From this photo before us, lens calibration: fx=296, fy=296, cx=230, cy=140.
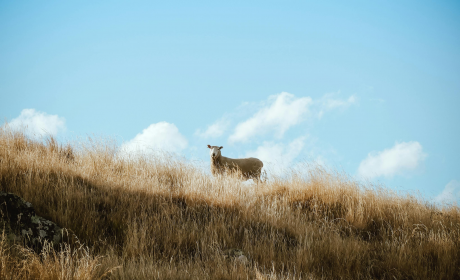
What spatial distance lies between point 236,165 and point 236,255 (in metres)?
6.16

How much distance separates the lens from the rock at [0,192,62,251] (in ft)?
11.4

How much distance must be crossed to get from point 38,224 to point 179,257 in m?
1.80

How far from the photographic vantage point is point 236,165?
10008mm

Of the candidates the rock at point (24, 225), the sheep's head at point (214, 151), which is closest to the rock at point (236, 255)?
the rock at point (24, 225)

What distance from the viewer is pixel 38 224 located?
3.70 m

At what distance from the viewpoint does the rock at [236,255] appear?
3.67 meters

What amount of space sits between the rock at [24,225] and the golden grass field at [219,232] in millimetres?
202

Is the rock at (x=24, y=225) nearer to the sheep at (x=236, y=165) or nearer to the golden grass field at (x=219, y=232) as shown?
the golden grass field at (x=219, y=232)

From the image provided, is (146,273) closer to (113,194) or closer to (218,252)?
(218,252)

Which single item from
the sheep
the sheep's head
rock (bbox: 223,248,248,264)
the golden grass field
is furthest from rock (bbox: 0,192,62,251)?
the sheep

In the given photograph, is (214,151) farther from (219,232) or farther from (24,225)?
(24,225)

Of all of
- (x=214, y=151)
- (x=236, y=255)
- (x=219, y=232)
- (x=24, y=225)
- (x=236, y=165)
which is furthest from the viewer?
(x=236, y=165)

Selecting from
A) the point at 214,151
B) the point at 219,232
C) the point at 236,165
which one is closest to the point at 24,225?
the point at 219,232

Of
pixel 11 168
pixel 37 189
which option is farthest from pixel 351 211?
pixel 11 168
